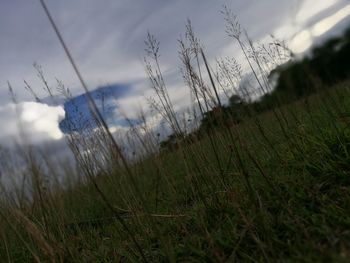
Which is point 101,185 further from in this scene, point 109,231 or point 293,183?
point 293,183

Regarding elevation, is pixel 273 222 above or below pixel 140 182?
below

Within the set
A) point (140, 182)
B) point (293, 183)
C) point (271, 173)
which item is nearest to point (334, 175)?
point (293, 183)

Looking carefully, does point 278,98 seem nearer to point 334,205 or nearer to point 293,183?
point 293,183

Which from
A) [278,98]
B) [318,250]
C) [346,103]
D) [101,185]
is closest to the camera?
[318,250]

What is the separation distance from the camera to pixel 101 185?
4.34 metres

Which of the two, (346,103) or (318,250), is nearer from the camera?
(318,250)

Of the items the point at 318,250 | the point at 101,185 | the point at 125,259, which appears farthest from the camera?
the point at 101,185

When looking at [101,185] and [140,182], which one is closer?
[140,182]

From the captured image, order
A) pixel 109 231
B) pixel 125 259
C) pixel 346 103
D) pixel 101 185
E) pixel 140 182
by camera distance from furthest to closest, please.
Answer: pixel 101 185
pixel 140 182
pixel 346 103
pixel 109 231
pixel 125 259

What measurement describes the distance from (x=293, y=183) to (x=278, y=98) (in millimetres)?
1410

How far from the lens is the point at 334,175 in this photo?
6.76ft

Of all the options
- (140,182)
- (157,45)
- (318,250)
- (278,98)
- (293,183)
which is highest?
(157,45)

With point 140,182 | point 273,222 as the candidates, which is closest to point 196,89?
Result: point 273,222

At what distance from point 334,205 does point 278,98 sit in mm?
1694
